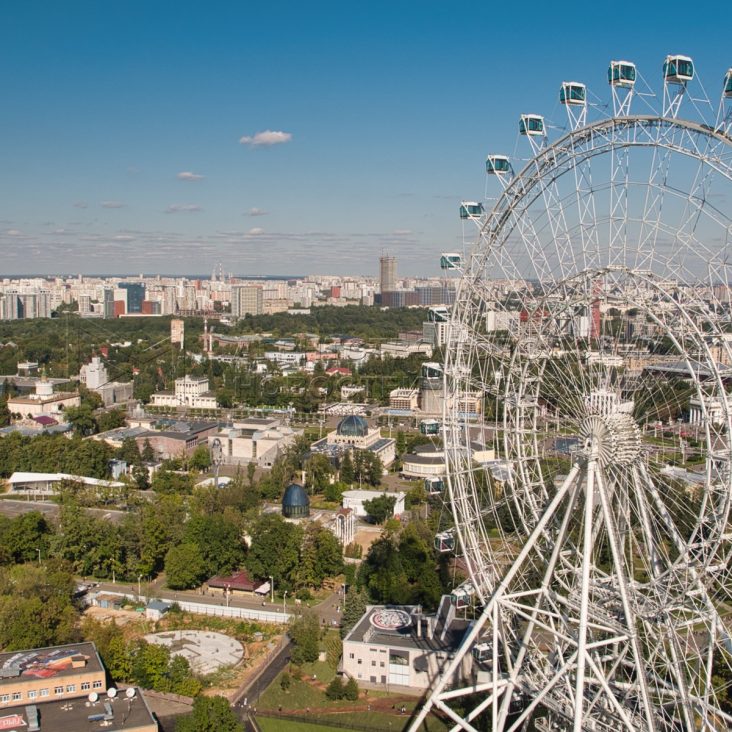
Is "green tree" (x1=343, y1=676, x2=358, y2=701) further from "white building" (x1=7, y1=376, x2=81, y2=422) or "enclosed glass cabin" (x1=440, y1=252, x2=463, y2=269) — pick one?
"white building" (x1=7, y1=376, x2=81, y2=422)

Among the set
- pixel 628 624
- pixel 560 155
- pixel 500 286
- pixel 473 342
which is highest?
pixel 560 155

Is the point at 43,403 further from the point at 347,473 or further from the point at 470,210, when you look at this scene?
the point at 470,210

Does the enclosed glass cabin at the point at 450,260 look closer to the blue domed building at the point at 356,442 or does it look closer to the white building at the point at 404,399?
the blue domed building at the point at 356,442

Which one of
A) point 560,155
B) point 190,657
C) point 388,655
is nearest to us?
point 560,155

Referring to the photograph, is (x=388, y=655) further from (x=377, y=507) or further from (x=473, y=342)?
(x=377, y=507)

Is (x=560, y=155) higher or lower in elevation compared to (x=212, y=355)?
higher

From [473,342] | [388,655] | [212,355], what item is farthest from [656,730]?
[212,355]

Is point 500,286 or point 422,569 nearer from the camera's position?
point 500,286
